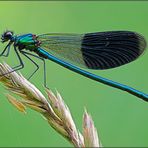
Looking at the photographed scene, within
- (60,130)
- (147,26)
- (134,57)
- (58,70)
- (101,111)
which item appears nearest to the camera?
(60,130)

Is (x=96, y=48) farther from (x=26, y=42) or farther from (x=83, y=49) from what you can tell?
(x=26, y=42)

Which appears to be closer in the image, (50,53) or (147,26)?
(50,53)

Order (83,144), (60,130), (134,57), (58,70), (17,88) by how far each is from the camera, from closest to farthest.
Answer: (83,144)
(60,130)
(17,88)
(134,57)
(58,70)

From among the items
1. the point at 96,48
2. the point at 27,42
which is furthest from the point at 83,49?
the point at 27,42

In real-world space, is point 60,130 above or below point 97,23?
below

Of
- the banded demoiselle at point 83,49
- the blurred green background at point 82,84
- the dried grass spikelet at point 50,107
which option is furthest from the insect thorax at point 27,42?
the dried grass spikelet at point 50,107

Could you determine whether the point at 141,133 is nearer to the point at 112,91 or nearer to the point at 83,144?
the point at 112,91

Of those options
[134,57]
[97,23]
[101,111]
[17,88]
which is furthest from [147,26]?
[17,88]
